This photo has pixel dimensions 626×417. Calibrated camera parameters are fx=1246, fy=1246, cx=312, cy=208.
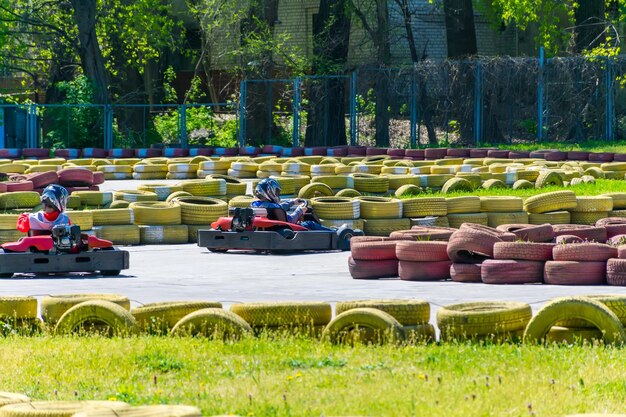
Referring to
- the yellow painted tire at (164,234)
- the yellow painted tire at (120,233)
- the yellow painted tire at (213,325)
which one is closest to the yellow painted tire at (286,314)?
the yellow painted tire at (213,325)

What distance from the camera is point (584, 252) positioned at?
979 centimetres

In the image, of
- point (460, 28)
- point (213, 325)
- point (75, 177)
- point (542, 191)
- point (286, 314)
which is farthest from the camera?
point (460, 28)

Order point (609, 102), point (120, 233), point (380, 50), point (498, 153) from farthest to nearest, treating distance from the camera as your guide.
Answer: point (380, 50)
point (609, 102)
point (498, 153)
point (120, 233)

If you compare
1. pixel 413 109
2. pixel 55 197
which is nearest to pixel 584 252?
pixel 55 197

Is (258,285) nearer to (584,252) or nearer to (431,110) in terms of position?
(584,252)

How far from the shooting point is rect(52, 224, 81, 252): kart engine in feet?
36.2

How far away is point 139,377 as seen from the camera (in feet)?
20.4

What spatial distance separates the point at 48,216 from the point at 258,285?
226 centimetres

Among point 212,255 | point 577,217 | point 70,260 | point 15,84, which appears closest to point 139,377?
point 70,260

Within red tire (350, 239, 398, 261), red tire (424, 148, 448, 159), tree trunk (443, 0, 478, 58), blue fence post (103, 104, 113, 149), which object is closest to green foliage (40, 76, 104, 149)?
blue fence post (103, 104, 113, 149)

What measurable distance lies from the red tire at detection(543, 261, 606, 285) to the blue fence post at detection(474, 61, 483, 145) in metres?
19.0

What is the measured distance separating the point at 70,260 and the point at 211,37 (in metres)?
26.5

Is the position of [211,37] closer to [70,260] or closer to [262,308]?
[70,260]

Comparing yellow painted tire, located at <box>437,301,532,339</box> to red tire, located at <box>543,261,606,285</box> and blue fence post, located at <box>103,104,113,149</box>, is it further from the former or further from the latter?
blue fence post, located at <box>103,104,113,149</box>
